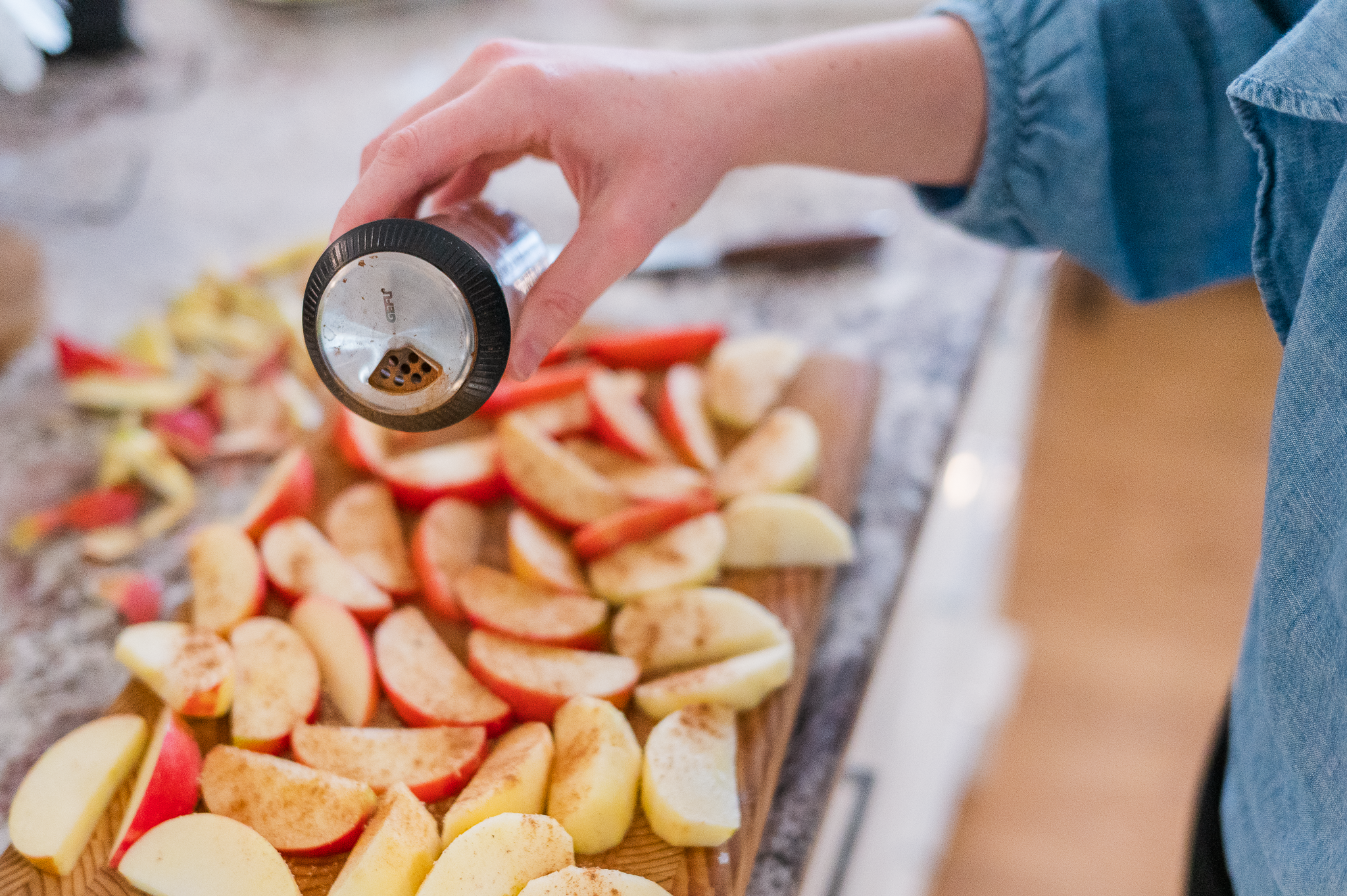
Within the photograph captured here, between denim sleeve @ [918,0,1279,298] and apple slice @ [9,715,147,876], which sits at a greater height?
denim sleeve @ [918,0,1279,298]

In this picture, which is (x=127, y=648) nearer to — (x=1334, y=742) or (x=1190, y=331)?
(x=1334, y=742)

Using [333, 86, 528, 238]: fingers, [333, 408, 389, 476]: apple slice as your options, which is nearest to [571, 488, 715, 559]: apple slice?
[333, 408, 389, 476]: apple slice

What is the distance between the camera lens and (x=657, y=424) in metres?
0.98

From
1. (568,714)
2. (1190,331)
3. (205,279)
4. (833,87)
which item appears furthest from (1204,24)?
(1190,331)

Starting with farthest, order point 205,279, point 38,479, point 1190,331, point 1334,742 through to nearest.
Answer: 1. point 1190,331
2. point 205,279
3. point 38,479
4. point 1334,742

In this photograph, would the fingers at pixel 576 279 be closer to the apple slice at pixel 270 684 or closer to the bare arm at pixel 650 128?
the bare arm at pixel 650 128

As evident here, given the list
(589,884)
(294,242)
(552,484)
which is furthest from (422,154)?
(294,242)

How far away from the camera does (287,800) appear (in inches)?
24.8

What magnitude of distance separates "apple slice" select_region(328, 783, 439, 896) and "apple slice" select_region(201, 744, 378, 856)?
1 cm

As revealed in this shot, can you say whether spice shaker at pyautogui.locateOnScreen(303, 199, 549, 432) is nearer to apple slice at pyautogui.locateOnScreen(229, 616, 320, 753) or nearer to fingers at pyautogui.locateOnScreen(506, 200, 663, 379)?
fingers at pyautogui.locateOnScreen(506, 200, 663, 379)

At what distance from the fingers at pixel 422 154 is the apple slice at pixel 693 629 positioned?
1.16 feet

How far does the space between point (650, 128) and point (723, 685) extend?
394mm

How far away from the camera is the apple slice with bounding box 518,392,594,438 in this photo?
0.95 metres

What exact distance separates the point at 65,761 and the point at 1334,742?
774 mm
